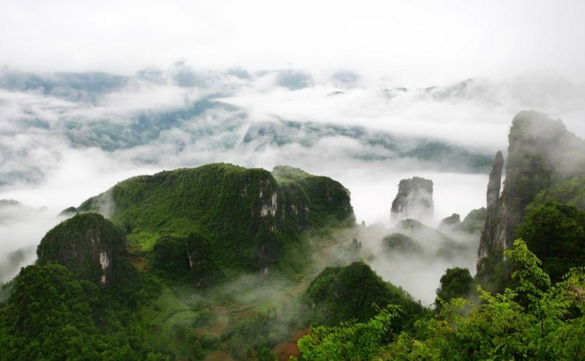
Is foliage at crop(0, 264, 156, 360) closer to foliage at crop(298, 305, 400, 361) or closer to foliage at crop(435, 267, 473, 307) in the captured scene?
foliage at crop(298, 305, 400, 361)

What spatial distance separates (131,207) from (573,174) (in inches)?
4328

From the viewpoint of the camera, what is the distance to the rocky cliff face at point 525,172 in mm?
63500

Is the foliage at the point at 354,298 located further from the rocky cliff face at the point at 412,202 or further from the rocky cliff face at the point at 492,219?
the rocky cliff face at the point at 412,202

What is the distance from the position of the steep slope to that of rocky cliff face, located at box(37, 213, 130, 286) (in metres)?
14.4

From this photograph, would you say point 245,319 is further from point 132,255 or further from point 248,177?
point 248,177

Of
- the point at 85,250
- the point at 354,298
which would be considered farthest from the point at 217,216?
the point at 354,298

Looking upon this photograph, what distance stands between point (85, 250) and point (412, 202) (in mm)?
120946

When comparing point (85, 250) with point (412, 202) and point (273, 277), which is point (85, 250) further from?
point (412, 202)

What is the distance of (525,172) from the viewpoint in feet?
214

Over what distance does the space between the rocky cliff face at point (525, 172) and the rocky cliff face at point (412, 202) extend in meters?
77.5

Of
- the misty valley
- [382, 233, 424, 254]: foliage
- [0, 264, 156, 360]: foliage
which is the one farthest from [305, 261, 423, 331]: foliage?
[382, 233, 424, 254]: foliage

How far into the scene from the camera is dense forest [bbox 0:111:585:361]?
20.4 m

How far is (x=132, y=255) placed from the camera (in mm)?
91500

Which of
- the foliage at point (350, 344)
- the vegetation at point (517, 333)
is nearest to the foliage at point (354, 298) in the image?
the foliage at point (350, 344)
